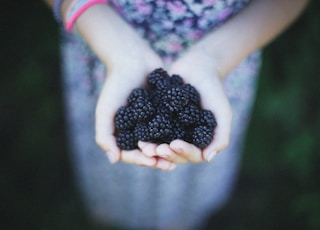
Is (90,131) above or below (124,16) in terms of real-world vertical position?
below

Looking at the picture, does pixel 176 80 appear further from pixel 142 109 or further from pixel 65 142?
pixel 65 142

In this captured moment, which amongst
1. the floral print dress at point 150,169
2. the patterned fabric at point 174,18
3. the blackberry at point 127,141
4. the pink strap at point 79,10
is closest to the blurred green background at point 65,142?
the floral print dress at point 150,169

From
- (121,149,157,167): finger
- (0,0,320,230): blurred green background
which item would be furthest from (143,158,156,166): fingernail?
(0,0,320,230): blurred green background

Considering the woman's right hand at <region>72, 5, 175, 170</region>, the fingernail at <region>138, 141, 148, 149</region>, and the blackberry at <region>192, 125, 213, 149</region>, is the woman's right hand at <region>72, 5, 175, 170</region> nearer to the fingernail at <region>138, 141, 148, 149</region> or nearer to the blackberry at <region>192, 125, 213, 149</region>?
the fingernail at <region>138, 141, 148, 149</region>

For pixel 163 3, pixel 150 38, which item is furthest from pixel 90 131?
pixel 163 3

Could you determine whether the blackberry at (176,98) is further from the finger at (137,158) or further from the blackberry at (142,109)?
the finger at (137,158)

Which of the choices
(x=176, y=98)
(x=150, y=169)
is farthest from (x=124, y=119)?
(x=150, y=169)

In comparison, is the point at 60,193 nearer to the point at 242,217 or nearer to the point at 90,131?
the point at 90,131
